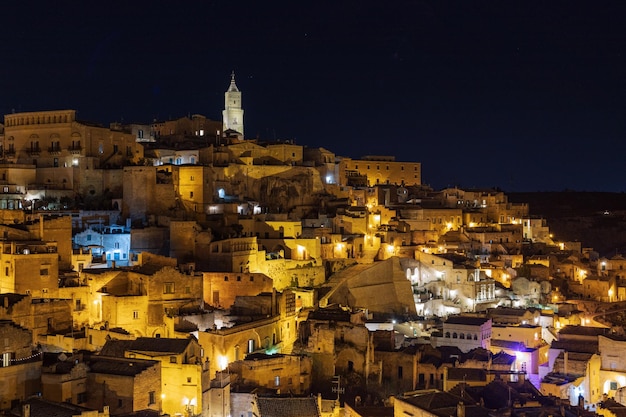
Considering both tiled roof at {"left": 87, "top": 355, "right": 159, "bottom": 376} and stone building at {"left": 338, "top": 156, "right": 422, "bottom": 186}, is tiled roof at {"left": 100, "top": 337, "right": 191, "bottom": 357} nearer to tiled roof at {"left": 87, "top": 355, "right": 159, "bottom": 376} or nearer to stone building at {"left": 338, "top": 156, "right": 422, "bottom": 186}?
tiled roof at {"left": 87, "top": 355, "right": 159, "bottom": 376}

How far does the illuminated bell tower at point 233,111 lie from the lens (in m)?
73.1

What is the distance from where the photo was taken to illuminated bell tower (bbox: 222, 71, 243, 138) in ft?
240

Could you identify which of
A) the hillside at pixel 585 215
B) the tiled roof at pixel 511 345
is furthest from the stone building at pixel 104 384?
the hillside at pixel 585 215

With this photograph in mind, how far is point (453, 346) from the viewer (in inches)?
1294

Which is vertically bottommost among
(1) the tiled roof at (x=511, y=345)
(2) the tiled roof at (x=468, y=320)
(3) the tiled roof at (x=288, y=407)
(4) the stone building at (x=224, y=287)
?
(3) the tiled roof at (x=288, y=407)

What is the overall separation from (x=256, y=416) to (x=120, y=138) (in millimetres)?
29438

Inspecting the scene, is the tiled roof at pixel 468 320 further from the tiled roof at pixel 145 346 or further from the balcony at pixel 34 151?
the balcony at pixel 34 151

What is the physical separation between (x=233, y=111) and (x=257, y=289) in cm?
4164

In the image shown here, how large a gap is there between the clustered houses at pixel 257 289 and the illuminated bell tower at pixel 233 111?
12465 mm

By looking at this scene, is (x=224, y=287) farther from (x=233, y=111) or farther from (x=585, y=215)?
(x=585, y=215)

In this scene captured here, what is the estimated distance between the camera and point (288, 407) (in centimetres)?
2369

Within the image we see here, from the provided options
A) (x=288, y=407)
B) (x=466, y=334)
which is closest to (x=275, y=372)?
(x=288, y=407)

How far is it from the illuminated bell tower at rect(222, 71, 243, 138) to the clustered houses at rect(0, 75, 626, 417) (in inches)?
491

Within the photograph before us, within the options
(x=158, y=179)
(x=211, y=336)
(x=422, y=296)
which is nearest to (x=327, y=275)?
(x=422, y=296)
